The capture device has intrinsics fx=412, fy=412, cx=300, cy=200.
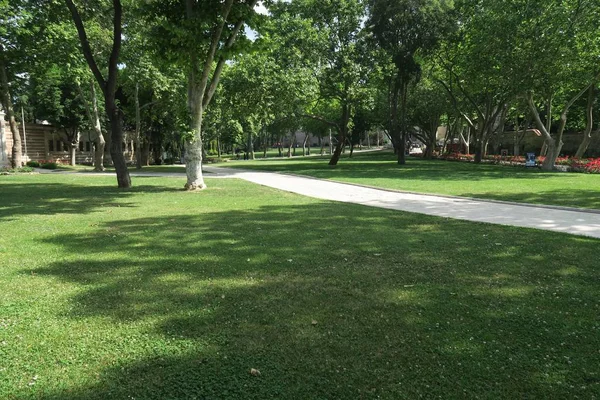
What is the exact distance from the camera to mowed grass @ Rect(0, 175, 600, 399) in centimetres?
279

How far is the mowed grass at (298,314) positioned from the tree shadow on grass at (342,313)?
0.05 ft

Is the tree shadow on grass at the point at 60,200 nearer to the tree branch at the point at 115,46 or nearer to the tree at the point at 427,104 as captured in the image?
the tree branch at the point at 115,46

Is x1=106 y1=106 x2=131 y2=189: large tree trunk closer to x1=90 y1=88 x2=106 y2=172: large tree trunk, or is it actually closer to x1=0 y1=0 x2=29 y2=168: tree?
x1=0 y1=0 x2=29 y2=168: tree

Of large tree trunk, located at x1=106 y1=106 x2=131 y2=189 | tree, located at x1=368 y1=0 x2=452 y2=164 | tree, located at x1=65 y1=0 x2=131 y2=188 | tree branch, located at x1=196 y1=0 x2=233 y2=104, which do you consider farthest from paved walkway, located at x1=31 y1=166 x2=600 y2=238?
tree, located at x1=368 y1=0 x2=452 y2=164

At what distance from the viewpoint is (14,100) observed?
116ft

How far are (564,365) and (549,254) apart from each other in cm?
326

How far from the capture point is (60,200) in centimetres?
1186

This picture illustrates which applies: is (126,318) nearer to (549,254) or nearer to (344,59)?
(549,254)

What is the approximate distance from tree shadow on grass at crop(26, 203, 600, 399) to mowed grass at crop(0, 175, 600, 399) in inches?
0.6

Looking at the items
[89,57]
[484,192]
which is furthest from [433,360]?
[89,57]

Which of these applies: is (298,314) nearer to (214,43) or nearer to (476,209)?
(476,209)

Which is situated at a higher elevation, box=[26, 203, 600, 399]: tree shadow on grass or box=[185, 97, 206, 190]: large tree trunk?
box=[185, 97, 206, 190]: large tree trunk

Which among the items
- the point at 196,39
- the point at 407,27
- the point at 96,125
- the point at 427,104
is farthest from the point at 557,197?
the point at 427,104

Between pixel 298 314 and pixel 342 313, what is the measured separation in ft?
1.36
